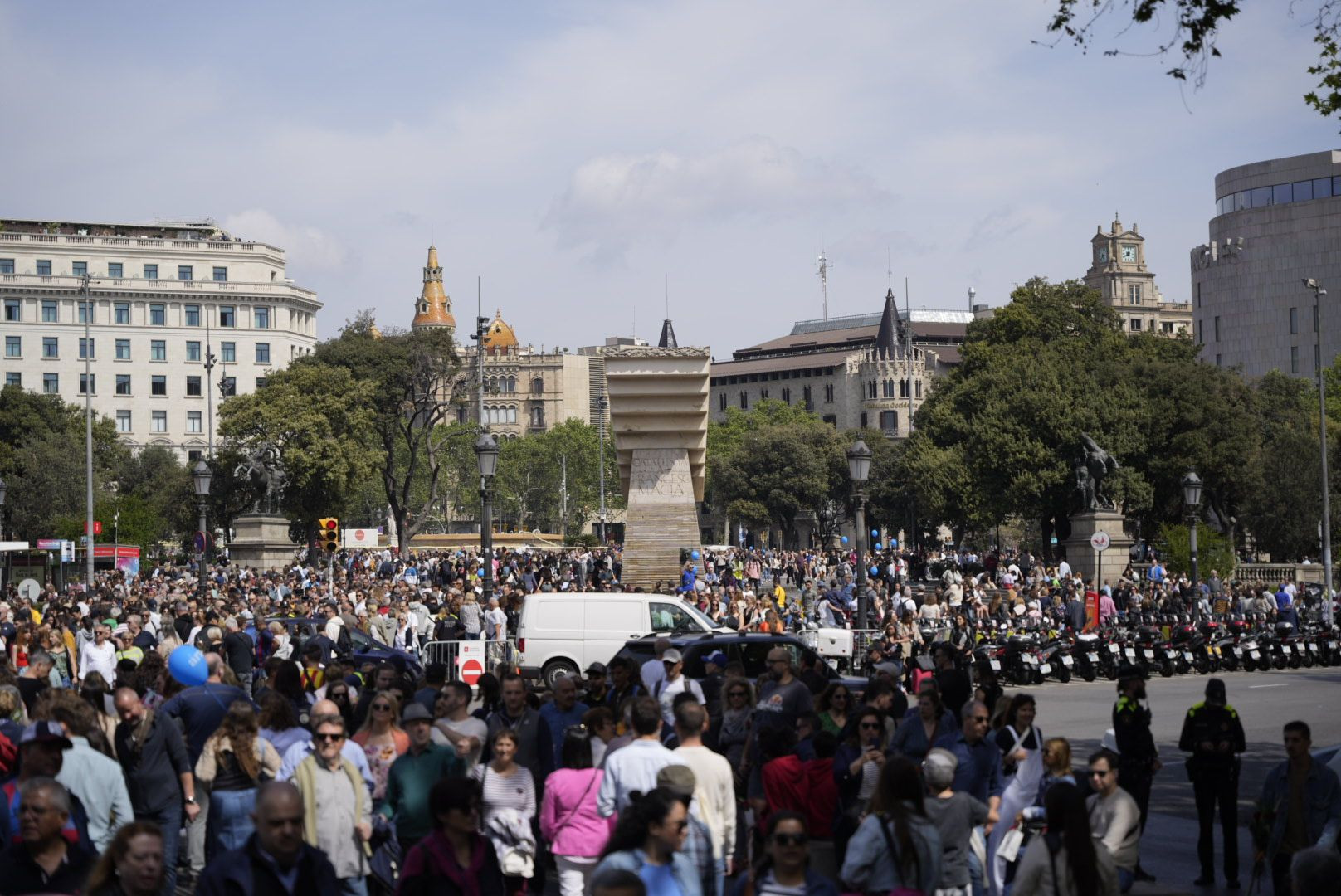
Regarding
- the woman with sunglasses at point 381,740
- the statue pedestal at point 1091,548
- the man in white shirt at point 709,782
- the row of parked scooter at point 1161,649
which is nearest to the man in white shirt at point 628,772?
the man in white shirt at point 709,782

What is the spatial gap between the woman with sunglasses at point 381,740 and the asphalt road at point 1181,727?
512 centimetres

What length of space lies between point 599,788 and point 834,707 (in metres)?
3.02

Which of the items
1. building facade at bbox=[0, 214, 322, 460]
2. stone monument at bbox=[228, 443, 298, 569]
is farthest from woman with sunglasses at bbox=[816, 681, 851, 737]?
building facade at bbox=[0, 214, 322, 460]

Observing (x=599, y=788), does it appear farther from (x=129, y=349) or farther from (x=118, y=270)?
(x=118, y=270)

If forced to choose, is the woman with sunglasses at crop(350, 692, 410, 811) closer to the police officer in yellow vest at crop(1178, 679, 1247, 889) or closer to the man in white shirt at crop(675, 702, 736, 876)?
the man in white shirt at crop(675, 702, 736, 876)

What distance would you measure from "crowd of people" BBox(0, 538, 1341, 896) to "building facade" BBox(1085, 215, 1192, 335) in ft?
558

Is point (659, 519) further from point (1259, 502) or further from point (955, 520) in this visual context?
point (955, 520)

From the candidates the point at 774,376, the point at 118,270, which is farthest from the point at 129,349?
the point at 774,376

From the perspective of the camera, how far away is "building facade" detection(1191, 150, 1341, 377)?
380 ft

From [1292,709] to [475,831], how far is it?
19.3 m

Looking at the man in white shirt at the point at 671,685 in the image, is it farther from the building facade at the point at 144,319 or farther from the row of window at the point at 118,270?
the row of window at the point at 118,270

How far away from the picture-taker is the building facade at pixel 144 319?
373ft

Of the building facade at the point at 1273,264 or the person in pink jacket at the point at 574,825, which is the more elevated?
the building facade at the point at 1273,264

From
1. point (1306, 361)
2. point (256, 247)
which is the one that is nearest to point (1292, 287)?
point (1306, 361)
